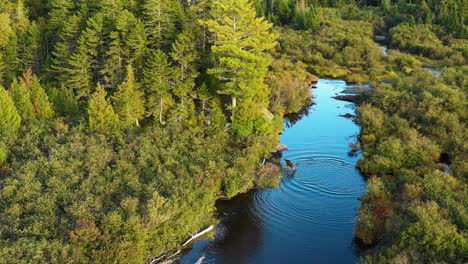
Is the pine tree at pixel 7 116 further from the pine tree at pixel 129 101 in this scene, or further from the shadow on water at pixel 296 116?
the shadow on water at pixel 296 116

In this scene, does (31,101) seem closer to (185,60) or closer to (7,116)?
(7,116)

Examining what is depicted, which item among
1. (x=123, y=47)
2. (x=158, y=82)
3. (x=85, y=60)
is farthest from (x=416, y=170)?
(x=85, y=60)

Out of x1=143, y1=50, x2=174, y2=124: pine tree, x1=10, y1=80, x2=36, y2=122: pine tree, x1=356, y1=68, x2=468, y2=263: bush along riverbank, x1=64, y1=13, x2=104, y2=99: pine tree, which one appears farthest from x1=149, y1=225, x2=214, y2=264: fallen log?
x1=64, y1=13, x2=104, y2=99: pine tree

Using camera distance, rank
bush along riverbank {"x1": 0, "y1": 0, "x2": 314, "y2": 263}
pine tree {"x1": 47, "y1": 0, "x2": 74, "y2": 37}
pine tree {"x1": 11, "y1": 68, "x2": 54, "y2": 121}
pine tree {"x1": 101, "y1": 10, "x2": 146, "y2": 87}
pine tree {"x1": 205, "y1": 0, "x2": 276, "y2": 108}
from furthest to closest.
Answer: pine tree {"x1": 47, "y1": 0, "x2": 74, "y2": 37} < pine tree {"x1": 101, "y1": 10, "x2": 146, "y2": 87} < pine tree {"x1": 205, "y1": 0, "x2": 276, "y2": 108} < pine tree {"x1": 11, "y1": 68, "x2": 54, "y2": 121} < bush along riverbank {"x1": 0, "y1": 0, "x2": 314, "y2": 263}

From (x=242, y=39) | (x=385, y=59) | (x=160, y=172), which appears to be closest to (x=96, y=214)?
(x=160, y=172)

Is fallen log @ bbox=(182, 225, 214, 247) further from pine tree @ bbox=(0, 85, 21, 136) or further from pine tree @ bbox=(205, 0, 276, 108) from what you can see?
pine tree @ bbox=(0, 85, 21, 136)

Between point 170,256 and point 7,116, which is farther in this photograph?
point 7,116

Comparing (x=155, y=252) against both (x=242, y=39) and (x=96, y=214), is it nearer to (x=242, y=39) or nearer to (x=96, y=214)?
(x=96, y=214)
